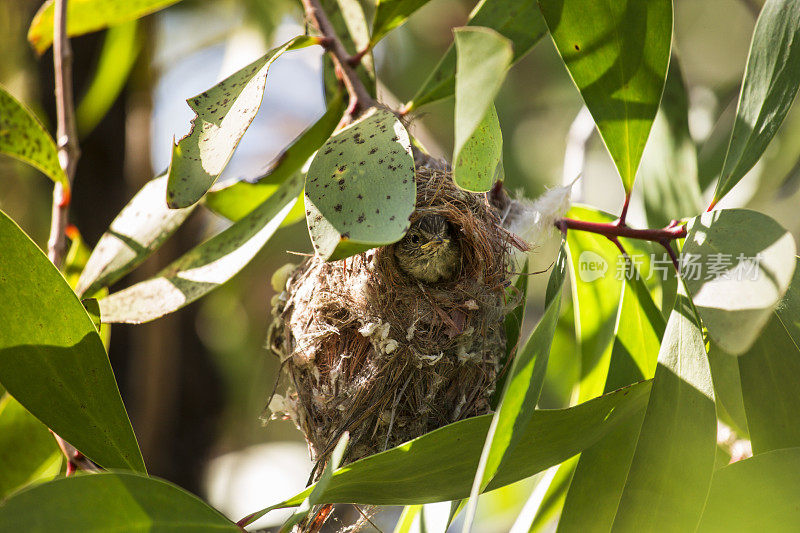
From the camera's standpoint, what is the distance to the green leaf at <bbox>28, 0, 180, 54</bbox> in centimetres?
118

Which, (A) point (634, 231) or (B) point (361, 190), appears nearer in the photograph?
(B) point (361, 190)

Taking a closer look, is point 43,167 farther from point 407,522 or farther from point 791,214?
point 791,214

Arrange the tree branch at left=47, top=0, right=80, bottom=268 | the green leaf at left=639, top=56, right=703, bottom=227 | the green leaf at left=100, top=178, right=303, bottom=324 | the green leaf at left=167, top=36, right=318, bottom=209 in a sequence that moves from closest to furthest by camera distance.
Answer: the green leaf at left=167, top=36, right=318, bottom=209, the green leaf at left=100, top=178, right=303, bottom=324, the tree branch at left=47, top=0, right=80, bottom=268, the green leaf at left=639, top=56, right=703, bottom=227

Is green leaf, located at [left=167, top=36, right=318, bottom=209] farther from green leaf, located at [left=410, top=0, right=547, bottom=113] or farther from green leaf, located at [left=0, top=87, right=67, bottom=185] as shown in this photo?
green leaf, located at [left=0, top=87, right=67, bottom=185]

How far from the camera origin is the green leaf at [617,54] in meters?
0.78

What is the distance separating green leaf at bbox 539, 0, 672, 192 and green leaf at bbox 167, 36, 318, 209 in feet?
1.15

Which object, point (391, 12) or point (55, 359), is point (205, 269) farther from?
point (391, 12)

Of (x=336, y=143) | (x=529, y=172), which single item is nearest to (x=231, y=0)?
(x=529, y=172)

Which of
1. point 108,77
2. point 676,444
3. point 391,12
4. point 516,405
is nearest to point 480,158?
point 516,405

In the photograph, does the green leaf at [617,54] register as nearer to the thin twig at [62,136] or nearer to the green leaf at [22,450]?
the thin twig at [62,136]

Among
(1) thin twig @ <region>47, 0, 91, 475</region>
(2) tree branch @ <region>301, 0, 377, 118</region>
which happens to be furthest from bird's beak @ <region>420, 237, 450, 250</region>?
(1) thin twig @ <region>47, 0, 91, 475</region>

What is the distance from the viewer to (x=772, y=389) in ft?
2.78

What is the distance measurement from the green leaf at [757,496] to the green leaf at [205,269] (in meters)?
0.63

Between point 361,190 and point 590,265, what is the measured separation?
593 mm
